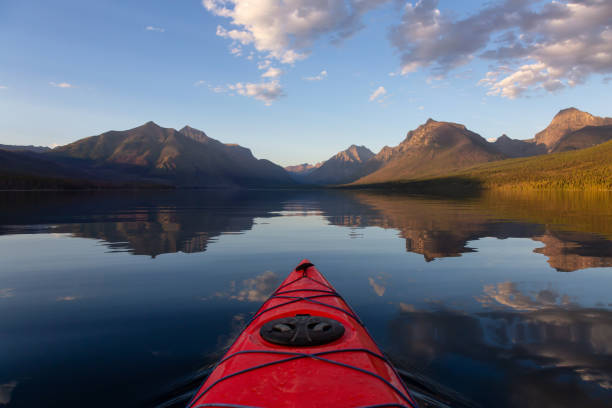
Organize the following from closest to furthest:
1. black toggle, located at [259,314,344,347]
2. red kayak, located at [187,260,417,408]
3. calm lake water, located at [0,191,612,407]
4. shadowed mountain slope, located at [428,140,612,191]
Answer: red kayak, located at [187,260,417,408], black toggle, located at [259,314,344,347], calm lake water, located at [0,191,612,407], shadowed mountain slope, located at [428,140,612,191]

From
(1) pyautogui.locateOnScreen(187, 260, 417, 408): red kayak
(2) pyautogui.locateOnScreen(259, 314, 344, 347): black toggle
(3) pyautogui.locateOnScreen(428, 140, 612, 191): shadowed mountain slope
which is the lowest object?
(1) pyautogui.locateOnScreen(187, 260, 417, 408): red kayak

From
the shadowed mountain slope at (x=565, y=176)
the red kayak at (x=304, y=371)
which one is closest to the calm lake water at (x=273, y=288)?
the red kayak at (x=304, y=371)

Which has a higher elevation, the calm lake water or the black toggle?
the black toggle

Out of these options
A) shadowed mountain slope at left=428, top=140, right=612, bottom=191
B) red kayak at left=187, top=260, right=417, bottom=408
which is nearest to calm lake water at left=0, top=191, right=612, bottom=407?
red kayak at left=187, top=260, right=417, bottom=408

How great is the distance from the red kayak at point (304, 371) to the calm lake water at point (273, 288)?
184 centimetres

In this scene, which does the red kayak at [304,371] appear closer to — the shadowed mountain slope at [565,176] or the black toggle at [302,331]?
the black toggle at [302,331]

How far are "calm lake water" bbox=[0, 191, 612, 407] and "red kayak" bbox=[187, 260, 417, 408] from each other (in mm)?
1839

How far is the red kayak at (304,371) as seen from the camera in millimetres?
3189

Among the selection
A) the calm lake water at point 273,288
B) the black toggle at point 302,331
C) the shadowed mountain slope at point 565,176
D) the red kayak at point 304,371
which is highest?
the shadowed mountain slope at point 565,176

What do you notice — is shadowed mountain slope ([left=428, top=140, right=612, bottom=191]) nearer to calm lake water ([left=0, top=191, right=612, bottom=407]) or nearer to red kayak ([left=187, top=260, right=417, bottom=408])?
calm lake water ([left=0, top=191, right=612, bottom=407])

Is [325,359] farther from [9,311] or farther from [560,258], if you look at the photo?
[560,258]

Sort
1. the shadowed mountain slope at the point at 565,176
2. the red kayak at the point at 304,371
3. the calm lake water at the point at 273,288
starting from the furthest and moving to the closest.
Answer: the shadowed mountain slope at the point at 565,176 → the calm lake water at the point at 273,288 → the red kayak at the point at 304,371

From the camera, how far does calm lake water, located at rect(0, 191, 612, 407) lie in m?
5.28

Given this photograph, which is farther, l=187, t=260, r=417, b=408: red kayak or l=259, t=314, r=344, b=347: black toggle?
l=259, t=314, r=344, b=347: black toggle
